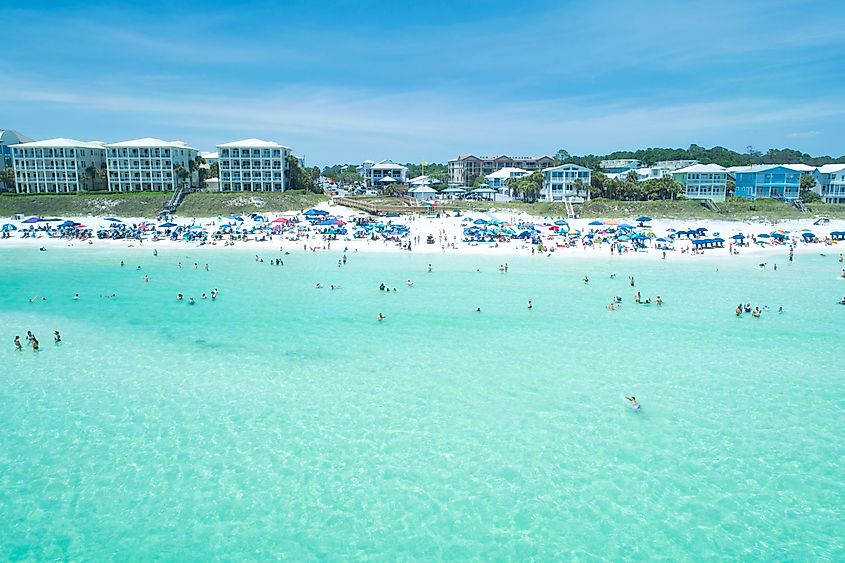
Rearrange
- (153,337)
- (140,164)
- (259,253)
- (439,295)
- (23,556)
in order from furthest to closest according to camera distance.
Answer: (140,164) → (259,253) → (439,295) → (153,337) → (23,556)

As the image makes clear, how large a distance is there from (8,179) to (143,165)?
720 inches

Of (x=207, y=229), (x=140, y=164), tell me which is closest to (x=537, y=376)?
(x=207, y=229)

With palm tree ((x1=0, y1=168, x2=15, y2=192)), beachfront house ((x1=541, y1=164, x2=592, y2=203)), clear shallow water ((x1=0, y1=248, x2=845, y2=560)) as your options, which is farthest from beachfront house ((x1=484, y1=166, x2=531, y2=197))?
palm tree ((x1=0, y1=168, x2=15, y2=192))

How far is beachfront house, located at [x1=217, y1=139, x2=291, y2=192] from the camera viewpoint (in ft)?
266

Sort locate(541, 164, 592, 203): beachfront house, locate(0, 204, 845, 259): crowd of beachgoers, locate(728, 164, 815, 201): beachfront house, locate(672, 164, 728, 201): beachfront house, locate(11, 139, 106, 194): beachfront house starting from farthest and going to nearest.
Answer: locate(11, 139, 106, 194): beachfront house < locate(541, 164, 592, 203): beachfront house < locate(672, 164, 728, 201): beachfront house < locate(728, 164, 815, 201): beachfront house < locate(0, 204, 845, 259): crowd of beachgoers

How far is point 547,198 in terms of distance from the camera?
8200 cm

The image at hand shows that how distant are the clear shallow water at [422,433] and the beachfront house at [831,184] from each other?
65233mm

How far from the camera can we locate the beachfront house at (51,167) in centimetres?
8019

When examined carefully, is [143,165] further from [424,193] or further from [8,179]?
[424,193]

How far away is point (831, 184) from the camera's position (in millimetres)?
82625

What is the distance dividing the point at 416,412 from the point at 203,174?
8295 centimetres

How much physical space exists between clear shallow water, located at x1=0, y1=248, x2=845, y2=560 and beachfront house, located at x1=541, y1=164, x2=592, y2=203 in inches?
2034

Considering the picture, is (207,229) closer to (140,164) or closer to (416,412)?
(140,164)

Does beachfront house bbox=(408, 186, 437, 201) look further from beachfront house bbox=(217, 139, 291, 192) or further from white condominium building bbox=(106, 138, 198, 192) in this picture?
white condominium building bbox=(106, 138, 198, 192)
